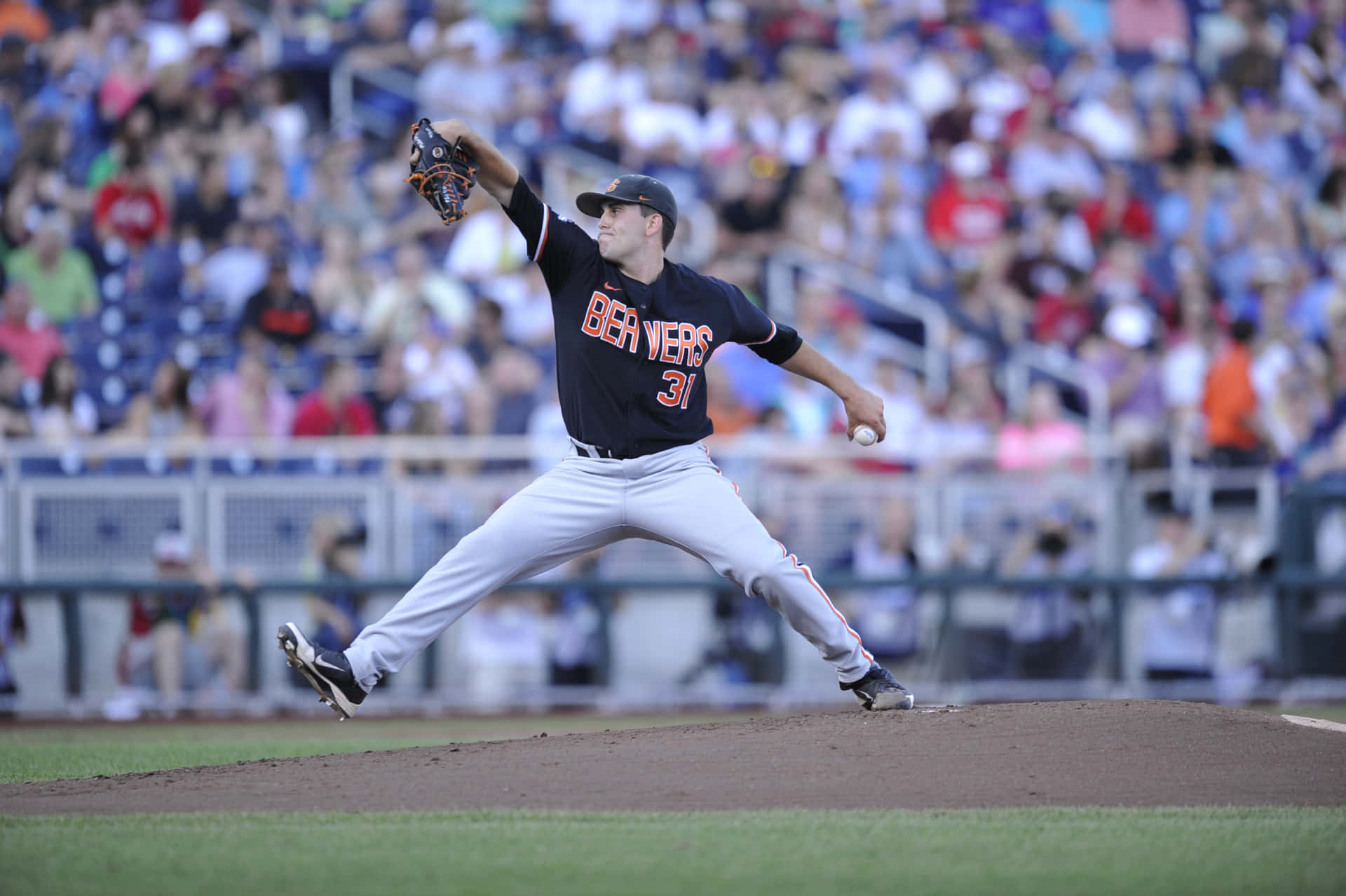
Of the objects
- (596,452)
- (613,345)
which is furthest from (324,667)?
(613,345)

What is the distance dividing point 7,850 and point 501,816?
143cm

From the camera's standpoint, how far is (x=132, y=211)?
513 inches

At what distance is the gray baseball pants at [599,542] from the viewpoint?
19.9 ft

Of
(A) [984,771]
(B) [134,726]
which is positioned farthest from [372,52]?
(A) [984,771]

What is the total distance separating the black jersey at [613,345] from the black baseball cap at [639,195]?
0.53 ft

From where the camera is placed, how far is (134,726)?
33.1ft

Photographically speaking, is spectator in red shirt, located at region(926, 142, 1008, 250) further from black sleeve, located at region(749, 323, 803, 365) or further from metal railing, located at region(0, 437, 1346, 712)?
black sleeve, located at region(749, 323, 803, 365)

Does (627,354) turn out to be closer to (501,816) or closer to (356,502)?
Result: (501,816)

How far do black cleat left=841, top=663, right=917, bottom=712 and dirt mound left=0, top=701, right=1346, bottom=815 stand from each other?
86 millimetres

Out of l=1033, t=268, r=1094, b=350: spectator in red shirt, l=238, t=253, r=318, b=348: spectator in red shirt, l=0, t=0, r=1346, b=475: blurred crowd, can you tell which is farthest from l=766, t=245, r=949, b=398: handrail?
l=238, t=253, r=318, b=348: spectator in red shirt

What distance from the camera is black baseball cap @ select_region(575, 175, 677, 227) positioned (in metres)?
6.29

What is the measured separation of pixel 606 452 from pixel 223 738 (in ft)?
12.8

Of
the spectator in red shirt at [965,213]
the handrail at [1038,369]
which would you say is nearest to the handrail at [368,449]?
the handrail at [1038,369]

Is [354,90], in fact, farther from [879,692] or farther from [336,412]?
[879,692]
